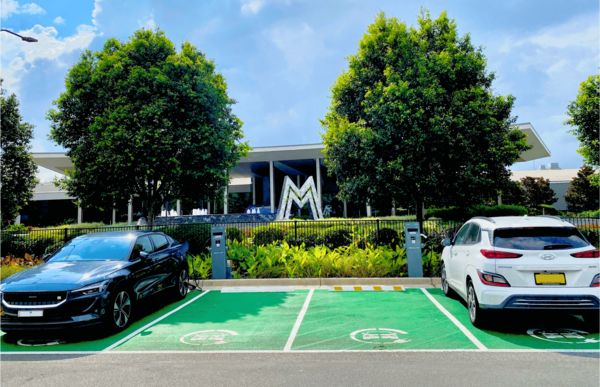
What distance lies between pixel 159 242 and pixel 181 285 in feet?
3.86

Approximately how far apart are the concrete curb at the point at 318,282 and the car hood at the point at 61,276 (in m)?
4.18

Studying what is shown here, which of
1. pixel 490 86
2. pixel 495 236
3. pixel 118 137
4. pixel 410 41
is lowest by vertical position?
pixel 495 236

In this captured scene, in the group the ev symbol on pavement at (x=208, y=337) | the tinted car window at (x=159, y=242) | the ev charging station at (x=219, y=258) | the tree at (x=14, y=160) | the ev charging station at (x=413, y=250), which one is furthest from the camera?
the tree at (x=14, y=160)

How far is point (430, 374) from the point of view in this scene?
4535 mm

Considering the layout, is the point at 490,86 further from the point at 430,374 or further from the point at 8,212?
the point at 8,212

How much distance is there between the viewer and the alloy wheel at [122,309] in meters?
6.54

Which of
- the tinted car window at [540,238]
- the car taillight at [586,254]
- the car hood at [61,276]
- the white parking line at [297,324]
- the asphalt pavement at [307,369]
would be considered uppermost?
the tinted car window at [540,238]

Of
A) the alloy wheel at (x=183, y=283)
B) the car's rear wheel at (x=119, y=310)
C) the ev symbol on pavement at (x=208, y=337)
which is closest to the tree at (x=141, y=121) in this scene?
the alloy wheel at (x=183, y=283)

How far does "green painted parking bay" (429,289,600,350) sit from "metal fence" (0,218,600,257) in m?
6.32

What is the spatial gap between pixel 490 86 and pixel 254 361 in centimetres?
1447

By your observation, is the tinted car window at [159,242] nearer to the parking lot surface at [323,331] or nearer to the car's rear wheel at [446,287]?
the parking lot surface at [323,331]

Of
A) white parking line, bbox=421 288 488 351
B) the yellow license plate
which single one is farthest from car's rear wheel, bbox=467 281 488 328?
the yellow license plate

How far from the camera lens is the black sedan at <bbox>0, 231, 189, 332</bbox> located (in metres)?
6.04

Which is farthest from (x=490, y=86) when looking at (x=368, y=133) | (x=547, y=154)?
(x=547, y=154)
